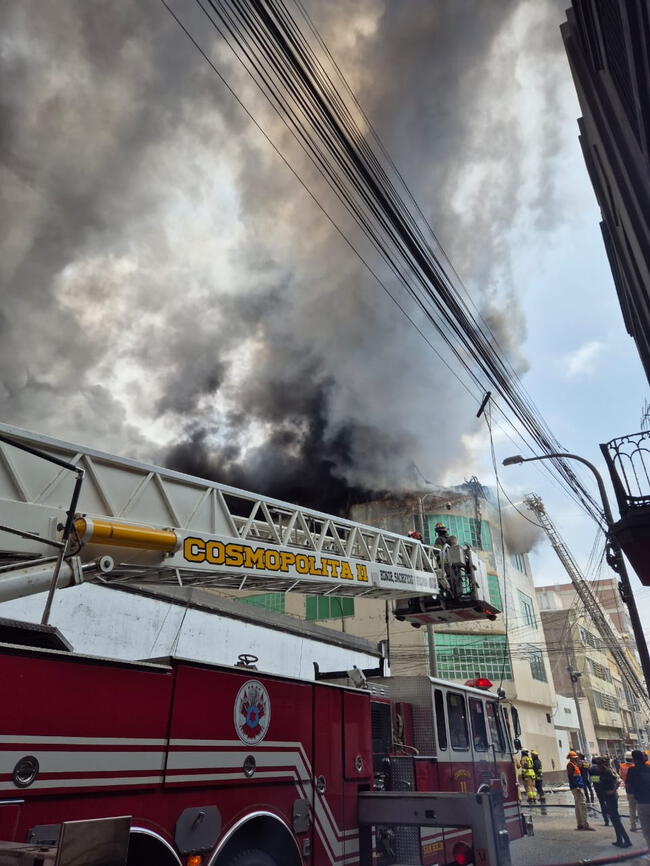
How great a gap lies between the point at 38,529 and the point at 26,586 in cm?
50

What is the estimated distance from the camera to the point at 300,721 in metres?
5.05

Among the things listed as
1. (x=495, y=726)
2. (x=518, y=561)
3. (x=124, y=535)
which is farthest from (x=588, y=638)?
(x=124, y=535)

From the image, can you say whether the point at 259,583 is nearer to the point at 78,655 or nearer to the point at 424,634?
the point at 78,655

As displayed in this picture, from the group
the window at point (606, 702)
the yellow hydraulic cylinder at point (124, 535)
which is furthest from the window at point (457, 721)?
the window at point (606, 702)

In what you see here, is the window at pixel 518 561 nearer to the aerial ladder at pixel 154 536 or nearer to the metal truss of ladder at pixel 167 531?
the aerial ladder at pixel 154 536

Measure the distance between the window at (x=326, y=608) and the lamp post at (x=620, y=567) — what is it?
21.5m

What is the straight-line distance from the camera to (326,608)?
32.2 m

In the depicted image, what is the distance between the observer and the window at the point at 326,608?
104 ft

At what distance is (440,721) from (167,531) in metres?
4.29

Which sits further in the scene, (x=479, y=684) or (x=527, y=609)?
(x=527, y=609)

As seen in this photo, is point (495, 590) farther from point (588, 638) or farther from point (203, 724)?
point (203, 724)

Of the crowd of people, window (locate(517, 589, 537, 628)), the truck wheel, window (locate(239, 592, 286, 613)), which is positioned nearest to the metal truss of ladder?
the truck wheel

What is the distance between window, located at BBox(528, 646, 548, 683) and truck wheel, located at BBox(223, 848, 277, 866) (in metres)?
32.1

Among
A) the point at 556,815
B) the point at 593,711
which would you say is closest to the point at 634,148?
the point at 556,815
